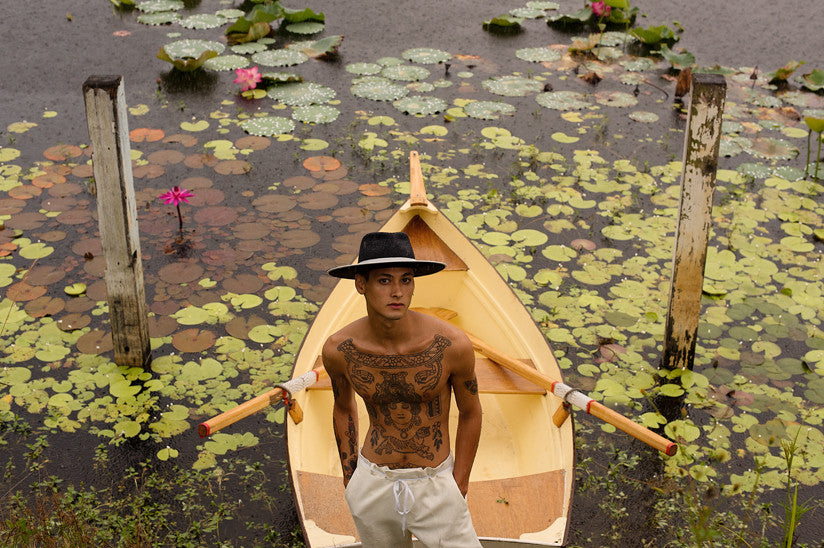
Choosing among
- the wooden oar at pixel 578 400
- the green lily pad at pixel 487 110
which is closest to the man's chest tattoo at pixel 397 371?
the wooden oar at pixel 578 400

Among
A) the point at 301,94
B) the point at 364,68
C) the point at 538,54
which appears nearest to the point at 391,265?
the point at 301,94

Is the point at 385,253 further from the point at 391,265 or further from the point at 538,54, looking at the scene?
the point at 538,54

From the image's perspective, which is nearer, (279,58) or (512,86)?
(512,86)

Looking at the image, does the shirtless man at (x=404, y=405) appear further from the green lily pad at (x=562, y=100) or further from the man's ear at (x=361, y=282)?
the green lily pad at (x=562, y=100)

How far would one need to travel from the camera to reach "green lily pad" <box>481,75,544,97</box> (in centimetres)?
965

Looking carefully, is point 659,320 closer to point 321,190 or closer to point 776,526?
point 776,526

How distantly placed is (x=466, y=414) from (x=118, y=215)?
2.87 m

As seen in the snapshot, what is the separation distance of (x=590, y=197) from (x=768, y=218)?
151 cm

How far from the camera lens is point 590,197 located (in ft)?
25.6

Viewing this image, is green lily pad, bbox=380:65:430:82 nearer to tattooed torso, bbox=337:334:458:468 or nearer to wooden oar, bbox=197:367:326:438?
wooden oar, bbox=197:367:326:438

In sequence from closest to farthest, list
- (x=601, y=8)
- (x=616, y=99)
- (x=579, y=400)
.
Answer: (x=579, y=400) → (x=616, y=99) → (x=601, y=8)

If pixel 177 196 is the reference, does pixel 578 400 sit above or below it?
below

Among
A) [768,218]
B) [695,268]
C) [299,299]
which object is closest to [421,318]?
[695,268]

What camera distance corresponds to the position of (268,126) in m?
8.78
